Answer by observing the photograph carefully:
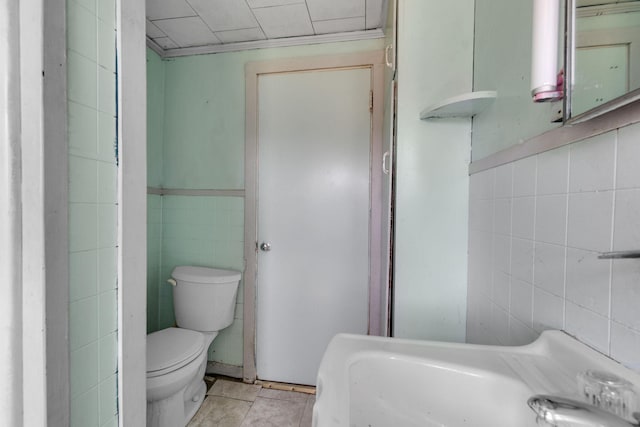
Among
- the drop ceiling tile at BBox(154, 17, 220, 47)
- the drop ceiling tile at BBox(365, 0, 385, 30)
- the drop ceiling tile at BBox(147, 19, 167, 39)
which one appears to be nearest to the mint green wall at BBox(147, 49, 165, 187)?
the drop ceiling tile at BBox(147, 19, 167, 39)

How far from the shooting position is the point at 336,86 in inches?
65.7

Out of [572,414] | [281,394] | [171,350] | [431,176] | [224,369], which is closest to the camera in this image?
[572,414]

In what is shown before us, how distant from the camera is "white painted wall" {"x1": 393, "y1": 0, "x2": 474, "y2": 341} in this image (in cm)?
100

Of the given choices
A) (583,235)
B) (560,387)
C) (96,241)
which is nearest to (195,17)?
(96,241)

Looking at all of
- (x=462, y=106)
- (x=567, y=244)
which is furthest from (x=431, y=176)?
(x=567, y=244)

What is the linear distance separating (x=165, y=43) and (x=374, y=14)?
1.29 m

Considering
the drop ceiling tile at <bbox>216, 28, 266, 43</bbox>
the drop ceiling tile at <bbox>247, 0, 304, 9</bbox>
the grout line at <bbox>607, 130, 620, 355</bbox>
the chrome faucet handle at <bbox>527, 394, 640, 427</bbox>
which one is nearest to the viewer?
the chrome faucet handle at <bbox>527, 394, 640, 427</bbox>

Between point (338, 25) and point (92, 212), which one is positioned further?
point (338, 25)

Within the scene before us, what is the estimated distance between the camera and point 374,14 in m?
1.49

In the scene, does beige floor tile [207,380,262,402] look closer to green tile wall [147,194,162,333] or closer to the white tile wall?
green tile wall [147,194,162,333]

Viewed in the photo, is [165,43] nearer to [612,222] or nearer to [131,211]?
[131,211]

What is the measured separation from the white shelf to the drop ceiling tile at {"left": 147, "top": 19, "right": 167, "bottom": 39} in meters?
1.60

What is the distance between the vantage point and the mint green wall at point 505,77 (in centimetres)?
66

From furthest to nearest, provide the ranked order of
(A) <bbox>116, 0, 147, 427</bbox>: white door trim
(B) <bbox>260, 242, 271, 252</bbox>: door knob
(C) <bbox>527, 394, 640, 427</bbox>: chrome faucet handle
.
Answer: (B) <bbox>260, 242, 271, 252</bbox>: door knob < (A) <bbox>116, 0, 147, 427</bbox>: white door trim < (C) <bbox>527, 394, 640, 427</bbox>: chrome faucet handle
